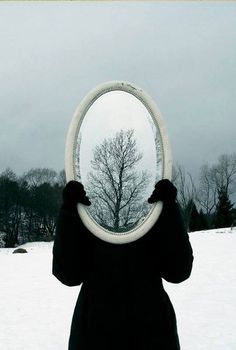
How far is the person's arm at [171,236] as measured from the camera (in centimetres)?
172

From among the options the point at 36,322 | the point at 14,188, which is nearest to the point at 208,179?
the point at 14,188

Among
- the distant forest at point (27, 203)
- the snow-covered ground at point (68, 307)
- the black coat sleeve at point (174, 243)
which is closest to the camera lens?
the black coat sleeve at point (174, 243)

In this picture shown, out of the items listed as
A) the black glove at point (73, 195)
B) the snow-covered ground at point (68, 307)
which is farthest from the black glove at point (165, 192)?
the snow-covered ground at point (68, 307)

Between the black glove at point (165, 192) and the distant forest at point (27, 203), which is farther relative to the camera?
the distant forest at point (27, 203)

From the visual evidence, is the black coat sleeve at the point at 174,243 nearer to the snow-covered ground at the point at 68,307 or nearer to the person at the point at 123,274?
the person at the point at 123,274

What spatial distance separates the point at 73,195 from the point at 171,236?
17.0 inches

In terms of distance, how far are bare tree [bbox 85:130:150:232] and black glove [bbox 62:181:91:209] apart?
65mm

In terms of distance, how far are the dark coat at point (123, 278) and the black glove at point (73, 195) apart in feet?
0.13

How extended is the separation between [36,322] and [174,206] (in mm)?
5602

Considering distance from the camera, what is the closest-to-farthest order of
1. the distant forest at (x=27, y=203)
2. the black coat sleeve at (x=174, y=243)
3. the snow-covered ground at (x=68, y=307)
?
the black coat sleeve at (x=174, y=243)
the snow-covered ground at (x=68, y=307)
the distant forest at (x=27, y=203)

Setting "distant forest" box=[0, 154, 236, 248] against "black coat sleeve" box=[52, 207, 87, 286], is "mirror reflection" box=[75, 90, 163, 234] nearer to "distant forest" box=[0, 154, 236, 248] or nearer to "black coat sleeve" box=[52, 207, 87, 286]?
"black coat sleeve" box=[52, 207, 87, 286]

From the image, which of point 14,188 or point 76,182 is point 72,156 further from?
point 14,188

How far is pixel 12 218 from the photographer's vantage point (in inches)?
1289

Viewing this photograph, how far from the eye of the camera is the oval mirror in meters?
1.81
